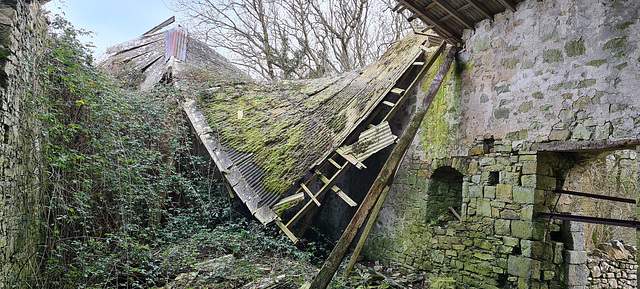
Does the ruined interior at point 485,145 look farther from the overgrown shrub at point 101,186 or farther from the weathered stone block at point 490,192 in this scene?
the overgrown shrub at point 101,186

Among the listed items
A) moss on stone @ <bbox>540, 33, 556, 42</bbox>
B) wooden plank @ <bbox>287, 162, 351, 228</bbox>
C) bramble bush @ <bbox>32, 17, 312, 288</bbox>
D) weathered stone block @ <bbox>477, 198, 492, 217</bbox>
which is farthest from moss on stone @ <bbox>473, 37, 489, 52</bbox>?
bramble bush @ <bbox>32, 17, 312, 288</bbox>

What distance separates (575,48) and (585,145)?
106cm

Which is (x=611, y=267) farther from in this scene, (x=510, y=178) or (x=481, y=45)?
(x=481, y=45)

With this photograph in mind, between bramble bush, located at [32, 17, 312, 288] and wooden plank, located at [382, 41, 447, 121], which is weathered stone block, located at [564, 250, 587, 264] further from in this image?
bramble bush, located at [32, 17, 312, 288]

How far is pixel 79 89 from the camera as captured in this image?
16.5 feet

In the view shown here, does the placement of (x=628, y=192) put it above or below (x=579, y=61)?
below

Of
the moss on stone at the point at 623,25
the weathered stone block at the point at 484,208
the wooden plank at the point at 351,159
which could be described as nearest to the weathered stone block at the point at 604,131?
the moss on stone at the point at 623,25

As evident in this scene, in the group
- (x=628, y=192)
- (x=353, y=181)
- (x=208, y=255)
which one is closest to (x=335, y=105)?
(x=353, y=181)

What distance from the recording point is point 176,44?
1140 centimetres

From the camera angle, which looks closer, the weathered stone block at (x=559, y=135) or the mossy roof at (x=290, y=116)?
the weathered stone block at (x=559, y=135)

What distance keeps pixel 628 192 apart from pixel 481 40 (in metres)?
6.12

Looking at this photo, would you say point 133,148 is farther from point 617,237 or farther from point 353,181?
point 617,237

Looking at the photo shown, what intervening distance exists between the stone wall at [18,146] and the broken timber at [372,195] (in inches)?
118

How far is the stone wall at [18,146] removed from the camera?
10.9 feet
